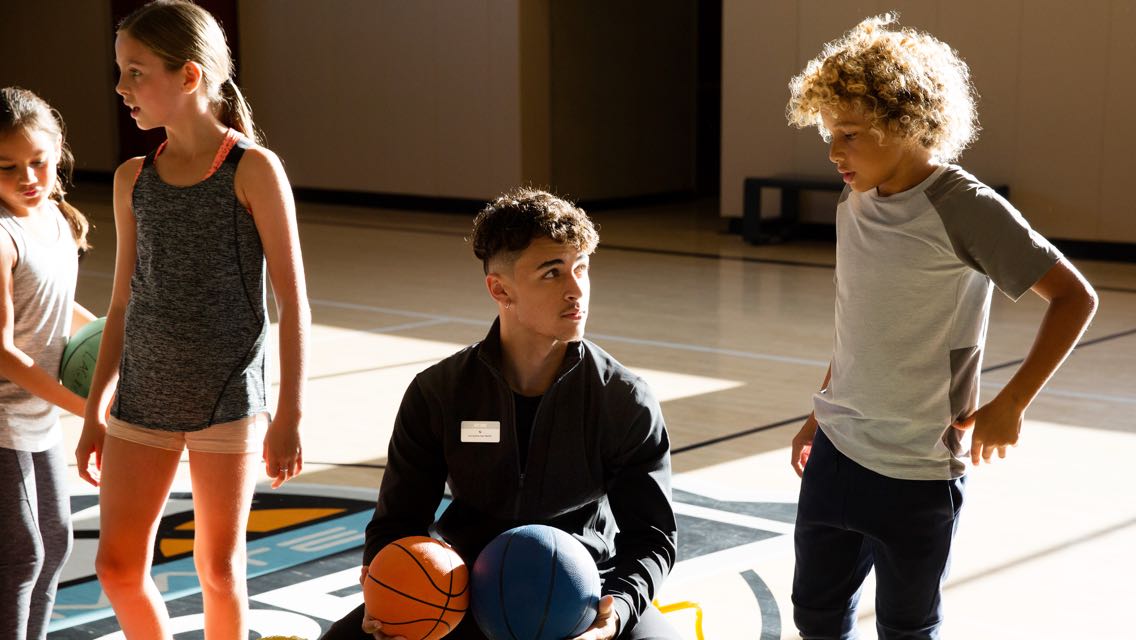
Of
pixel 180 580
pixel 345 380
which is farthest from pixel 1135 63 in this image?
pixel 180 580

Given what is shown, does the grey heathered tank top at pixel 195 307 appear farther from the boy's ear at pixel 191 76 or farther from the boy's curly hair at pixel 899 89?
the boy's curly hair at pixel 899 89

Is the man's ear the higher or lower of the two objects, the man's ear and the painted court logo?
the higher

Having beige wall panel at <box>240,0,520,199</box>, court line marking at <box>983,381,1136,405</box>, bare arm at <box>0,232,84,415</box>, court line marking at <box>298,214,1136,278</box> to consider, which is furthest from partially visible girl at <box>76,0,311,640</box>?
beige wall panel at <box>240,0,520,199</box>

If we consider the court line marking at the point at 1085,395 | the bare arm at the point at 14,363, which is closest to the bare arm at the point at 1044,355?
the bare arm at the point at 14,363

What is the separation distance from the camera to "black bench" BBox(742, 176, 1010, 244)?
11.7 m

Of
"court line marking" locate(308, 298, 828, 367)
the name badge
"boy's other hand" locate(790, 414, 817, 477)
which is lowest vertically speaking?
"court line marking" locate(308, 298, 828, 367)

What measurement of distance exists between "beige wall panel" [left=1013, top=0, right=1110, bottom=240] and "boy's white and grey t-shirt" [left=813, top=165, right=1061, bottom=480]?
8815 millimetres

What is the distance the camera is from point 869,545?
8.68 feet

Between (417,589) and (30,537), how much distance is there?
2.91 feet

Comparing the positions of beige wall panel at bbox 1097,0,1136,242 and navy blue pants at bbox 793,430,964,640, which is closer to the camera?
navy blue pants at bbox 793,430,964,640

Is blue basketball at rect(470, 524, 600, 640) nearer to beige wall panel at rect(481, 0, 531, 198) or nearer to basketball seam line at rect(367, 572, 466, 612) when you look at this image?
basketball seam line at rect(367, 572, 466, 612)

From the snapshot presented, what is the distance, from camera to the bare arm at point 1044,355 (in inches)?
92.4

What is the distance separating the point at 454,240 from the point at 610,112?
3255 mm

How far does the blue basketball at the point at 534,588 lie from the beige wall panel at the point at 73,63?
15619mm
